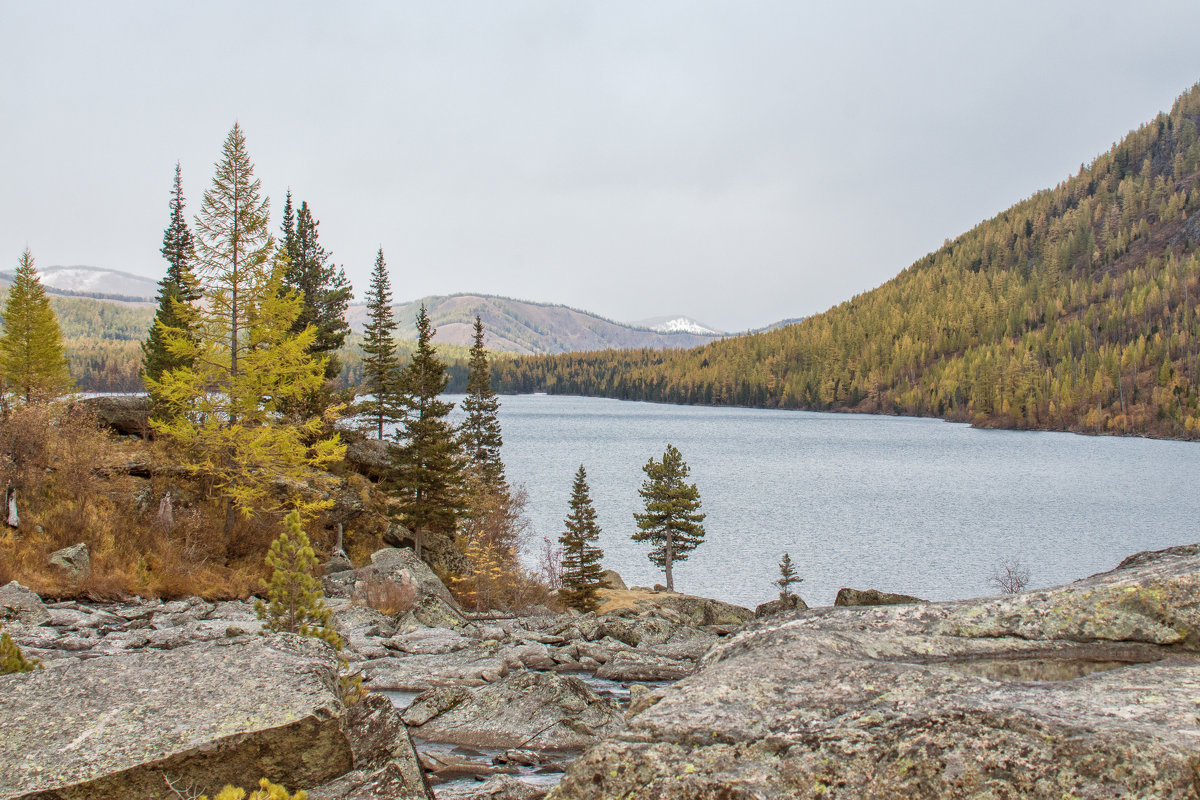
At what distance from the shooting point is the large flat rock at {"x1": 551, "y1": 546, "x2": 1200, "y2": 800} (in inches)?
98.1

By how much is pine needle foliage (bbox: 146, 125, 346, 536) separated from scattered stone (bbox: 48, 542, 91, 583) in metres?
4.81

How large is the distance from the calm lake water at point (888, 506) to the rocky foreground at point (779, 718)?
34.4 meters

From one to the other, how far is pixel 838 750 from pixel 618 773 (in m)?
0.95

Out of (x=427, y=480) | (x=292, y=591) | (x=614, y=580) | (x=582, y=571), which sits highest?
(x=292, y=591)

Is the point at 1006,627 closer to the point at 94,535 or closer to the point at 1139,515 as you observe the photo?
the point at 94,535

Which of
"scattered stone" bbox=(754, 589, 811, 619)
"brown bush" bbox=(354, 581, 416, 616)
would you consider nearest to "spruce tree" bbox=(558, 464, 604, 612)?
"scattered stone" bbox=(754, 589, 811, 619)

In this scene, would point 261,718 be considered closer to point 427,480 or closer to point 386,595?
point 386,595

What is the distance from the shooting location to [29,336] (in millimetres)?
50406

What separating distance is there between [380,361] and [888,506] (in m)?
45.0

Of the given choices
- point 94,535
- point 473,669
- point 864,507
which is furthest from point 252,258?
point 864,507

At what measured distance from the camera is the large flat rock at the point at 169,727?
3.98m

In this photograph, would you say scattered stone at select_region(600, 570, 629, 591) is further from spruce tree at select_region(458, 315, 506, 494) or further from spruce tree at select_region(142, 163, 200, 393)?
spruce tree at select_region(142, 163, 200, 393)

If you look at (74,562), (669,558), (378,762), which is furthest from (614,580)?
(378,762)

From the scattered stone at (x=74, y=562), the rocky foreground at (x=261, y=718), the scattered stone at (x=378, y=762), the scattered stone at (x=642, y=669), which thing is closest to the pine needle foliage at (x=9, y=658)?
the rocky foreground at (x=261, y=718)
